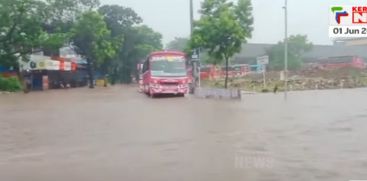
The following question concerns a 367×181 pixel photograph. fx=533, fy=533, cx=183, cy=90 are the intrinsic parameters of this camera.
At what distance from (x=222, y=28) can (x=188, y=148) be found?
69.5 ft

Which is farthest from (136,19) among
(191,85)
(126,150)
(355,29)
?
(126,150)

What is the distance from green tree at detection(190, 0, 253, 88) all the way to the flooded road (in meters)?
14.4

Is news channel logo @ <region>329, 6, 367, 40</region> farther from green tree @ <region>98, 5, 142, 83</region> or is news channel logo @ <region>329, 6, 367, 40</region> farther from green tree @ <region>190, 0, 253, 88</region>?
green tree @ <region>98, 5, 142, 83</region>

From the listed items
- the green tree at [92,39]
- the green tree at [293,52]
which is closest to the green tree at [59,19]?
the green tree at [92,39]

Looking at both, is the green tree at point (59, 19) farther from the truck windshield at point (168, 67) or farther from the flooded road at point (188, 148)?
the flooded road at point (188, 148)

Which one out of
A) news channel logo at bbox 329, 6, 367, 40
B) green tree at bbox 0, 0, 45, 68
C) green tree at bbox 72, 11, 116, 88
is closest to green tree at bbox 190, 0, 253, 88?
news channel logo at bbox 329, 6, 367, 40

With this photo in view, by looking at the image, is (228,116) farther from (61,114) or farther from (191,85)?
(191,85)

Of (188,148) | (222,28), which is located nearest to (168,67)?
(222,28)

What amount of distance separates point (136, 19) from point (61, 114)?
2056 inches

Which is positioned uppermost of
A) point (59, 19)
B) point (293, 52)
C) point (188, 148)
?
point (59, 19)

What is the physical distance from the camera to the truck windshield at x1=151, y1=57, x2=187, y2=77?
27594 mm

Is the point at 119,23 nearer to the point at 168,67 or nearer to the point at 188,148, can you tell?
the point at 168,67

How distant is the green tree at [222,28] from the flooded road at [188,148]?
47.1ft

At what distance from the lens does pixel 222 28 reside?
30297 mm
